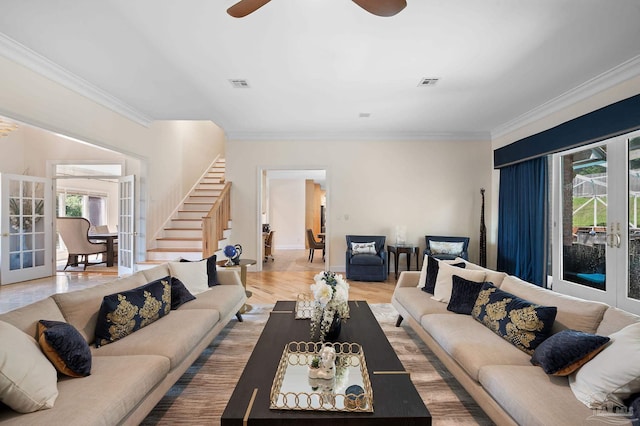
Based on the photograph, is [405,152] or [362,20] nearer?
[362,20]

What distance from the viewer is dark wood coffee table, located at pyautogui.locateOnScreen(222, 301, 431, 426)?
4.48ft

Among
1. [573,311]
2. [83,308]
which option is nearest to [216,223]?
[83,308]

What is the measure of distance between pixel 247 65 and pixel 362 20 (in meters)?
1.44

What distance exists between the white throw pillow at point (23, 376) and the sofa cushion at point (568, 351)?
2476 millimetres

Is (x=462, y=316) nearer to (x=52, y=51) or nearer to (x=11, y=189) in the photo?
(x=52, y=51)

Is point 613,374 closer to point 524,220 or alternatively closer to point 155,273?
point 155,273

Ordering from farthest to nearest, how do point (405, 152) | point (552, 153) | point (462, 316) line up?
point (405, 152) < point (552, 153) < point (462, 316)

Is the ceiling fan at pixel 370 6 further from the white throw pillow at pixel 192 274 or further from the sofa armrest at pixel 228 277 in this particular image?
the sofa armrest at pixel 228 277

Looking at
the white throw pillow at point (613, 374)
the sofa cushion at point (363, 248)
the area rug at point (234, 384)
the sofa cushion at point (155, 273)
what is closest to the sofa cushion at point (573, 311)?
the white throw pillow at point (613, 374)

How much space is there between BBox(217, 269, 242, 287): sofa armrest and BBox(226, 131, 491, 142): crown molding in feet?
11.7

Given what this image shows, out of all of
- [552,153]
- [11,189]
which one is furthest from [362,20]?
[11,189]

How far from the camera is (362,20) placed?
2619mm

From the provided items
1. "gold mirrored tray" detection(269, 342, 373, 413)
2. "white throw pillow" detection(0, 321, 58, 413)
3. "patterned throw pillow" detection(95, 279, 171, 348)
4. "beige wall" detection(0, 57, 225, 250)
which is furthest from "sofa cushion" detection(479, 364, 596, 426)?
"beige wall" detection(0, 57, 225, 250)

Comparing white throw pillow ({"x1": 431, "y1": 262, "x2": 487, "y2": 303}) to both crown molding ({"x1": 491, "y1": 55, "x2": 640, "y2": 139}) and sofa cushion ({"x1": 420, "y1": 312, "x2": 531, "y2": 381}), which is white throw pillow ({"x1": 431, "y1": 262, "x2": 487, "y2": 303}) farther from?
crown molding ({"x1": 491, "y1": 55, "x2": 640, "y2": 139})
